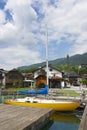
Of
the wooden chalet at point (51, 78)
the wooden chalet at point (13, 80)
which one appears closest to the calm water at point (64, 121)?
the wooden chalet at point (51, 78)

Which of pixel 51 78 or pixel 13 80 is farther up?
pixel 51 78

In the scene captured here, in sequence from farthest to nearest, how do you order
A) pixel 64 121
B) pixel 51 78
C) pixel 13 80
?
pixel 51 78, pixel 13 80, pixel 64 121

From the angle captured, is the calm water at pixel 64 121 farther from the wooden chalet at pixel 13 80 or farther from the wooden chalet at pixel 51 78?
the wooden chalet at pixel 13 80

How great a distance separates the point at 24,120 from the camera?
14.5m

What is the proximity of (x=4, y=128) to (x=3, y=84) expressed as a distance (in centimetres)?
5145

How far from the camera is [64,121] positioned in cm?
2227

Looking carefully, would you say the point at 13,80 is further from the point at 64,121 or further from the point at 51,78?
the point at 64,121

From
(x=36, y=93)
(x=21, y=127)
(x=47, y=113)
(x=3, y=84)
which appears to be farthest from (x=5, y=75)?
(x=21, y=127)

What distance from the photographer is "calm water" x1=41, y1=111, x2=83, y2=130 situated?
65.3 feet

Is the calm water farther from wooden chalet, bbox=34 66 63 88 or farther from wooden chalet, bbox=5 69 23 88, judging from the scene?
wooden chalet, bbox=5 69 23 88

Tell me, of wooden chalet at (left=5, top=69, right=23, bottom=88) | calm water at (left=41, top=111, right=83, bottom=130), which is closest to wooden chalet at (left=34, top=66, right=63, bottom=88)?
wooden chalet at (left=5, top=69, right=23, bottom=88)

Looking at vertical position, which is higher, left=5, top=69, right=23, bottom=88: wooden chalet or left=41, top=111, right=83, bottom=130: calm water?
left=5, top=69, right=23, bottom=88: wooden chalet

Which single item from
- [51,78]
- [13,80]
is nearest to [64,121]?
[13,80]

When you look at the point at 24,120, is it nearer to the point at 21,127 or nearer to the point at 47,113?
the point at 21,127
